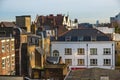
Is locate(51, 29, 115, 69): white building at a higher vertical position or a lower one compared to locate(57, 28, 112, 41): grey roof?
lower

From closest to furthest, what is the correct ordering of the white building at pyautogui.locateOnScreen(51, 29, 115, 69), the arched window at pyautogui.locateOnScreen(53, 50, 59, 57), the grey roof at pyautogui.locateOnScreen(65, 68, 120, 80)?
1. the grey roof at pyautogui.locateOnScreen(65, 68, 120, 80)
2. the white building at pyautogui.locateOnScreen(51, 29, 115, 69)
3. the arched window at pyautogui.locateOnScreen(53, 50, 59, 57)

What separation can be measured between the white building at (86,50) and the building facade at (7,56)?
430cm

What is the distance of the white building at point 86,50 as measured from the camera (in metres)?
18.1

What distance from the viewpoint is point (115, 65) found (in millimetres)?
19328

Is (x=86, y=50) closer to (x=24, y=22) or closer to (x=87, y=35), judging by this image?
(x=87, y=35)

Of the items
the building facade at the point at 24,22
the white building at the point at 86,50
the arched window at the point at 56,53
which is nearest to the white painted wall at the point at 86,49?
the white building at the point at 86,50

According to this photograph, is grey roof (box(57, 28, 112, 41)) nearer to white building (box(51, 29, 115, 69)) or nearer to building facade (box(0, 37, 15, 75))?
white building (box(51, 29, 115, 69))

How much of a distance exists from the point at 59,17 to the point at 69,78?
22369 millimetres

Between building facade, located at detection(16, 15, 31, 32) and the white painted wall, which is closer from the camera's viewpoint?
building facade, located at detection(16, 15, 31, 32)

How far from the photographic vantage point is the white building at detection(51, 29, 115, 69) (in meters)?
18.1

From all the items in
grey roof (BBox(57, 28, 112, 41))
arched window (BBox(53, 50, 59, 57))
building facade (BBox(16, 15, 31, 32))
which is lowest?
arched window (BBox(53, 50, 59, 57))

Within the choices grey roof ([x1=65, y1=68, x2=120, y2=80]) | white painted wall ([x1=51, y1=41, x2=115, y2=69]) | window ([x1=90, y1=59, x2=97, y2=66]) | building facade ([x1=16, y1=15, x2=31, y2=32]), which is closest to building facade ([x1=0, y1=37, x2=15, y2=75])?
building facade ([x1=16, y1=15, x2=31, y2=32])

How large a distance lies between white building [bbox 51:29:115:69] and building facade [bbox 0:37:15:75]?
4.30m

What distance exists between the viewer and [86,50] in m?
18.2
